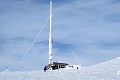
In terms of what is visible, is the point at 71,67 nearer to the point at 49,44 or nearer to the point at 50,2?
the point at 49,44

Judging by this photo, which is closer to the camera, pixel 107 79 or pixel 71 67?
pixel 107 79

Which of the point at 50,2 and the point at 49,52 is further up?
the point at 50,2

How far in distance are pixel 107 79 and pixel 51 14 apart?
294 ft

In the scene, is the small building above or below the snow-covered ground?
above

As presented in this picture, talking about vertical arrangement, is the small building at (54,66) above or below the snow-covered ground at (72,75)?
above

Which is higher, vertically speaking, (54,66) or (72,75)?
(54,66)

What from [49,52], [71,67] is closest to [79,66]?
[71,67]

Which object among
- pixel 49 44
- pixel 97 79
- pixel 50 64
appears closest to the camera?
pixel 97 79

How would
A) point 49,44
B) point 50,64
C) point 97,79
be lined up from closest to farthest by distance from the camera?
1. point 97,79
2. point 50,64
3. point 49,44

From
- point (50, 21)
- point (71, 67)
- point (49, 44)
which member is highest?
point (50, 21)

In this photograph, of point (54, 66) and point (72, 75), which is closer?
point (72, 75)

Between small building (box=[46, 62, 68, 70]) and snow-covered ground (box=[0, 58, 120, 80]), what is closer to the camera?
snow-covered ground (box=[0, 58, 120, 80])

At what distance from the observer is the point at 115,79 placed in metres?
64.4

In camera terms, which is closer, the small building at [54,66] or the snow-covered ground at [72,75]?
the snow-covered ground at [72,75]
